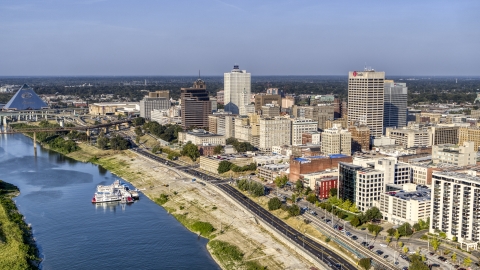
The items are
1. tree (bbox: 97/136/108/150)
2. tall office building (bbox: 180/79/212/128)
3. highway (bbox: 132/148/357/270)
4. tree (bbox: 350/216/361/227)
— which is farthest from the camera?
tall office building (bbox: 180/79/212/128)

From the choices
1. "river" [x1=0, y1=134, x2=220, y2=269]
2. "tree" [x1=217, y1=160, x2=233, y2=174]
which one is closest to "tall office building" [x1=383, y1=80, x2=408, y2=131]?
"tree" [x1=217, y1=160, x2=233, y2=174]

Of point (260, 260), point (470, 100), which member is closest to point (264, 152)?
point (260, 260)

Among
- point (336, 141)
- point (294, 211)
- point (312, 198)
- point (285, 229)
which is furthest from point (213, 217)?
point (336, 141)

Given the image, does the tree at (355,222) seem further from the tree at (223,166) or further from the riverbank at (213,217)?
the tree at (223,166)

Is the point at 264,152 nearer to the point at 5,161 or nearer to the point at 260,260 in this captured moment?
the point at 5,161

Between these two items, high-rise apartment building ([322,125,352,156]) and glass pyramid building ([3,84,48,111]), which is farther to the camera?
glass pyramid building ([3,84,48,111])

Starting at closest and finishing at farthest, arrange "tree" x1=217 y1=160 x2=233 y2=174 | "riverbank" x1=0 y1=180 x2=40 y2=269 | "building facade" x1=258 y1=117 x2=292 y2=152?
"riverbank" x1=0 y1=180 x2=40 y2=269 → "tree" x1=217 y1=160 x2=233 y2=174 → "building facade" x1=258 y1=117 x2=292 y2=152

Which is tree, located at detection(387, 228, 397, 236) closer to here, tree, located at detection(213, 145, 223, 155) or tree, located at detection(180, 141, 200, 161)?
tree, located at detection(180, 141, 200, 161)
